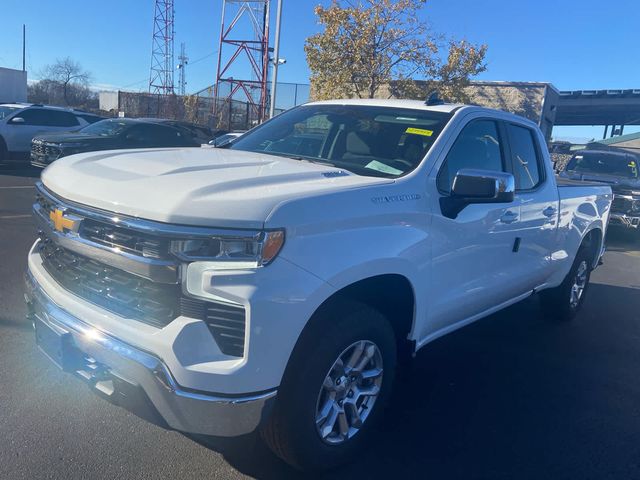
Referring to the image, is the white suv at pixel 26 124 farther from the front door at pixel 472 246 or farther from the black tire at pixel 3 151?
the front door at pixel 472 246

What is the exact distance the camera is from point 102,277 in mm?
2615

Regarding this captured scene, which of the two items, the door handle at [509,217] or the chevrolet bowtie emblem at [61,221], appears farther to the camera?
the door handle at [509,217]

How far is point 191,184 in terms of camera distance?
2553mm

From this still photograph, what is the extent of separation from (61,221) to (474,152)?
2.67 m

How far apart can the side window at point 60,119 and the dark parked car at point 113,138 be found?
2.01 meters

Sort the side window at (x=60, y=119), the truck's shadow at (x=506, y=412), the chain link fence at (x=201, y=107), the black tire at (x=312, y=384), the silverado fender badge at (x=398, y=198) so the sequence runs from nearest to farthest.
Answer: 1. the black tire at (x=312, y=384)
2. the silverado fender badge at (x=398, y=198)
3. the truck's shadow at (x=506, y=412)
4. the side window at (x=60, y=119)
5. the chain link fence at (x=201, y=107)

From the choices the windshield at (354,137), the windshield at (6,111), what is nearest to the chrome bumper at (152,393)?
the windshield at (354,137)

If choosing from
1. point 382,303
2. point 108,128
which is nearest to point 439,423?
point 382,303

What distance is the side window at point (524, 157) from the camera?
4.46m

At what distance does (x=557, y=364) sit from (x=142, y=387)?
368 centimetres

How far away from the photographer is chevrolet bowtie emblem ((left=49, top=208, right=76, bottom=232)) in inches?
106

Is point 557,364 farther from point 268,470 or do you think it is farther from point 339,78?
point 339,78

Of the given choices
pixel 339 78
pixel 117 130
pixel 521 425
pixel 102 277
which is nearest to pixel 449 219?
pixel 521 425

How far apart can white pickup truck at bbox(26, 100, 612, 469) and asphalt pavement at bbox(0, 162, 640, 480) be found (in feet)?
1.38
